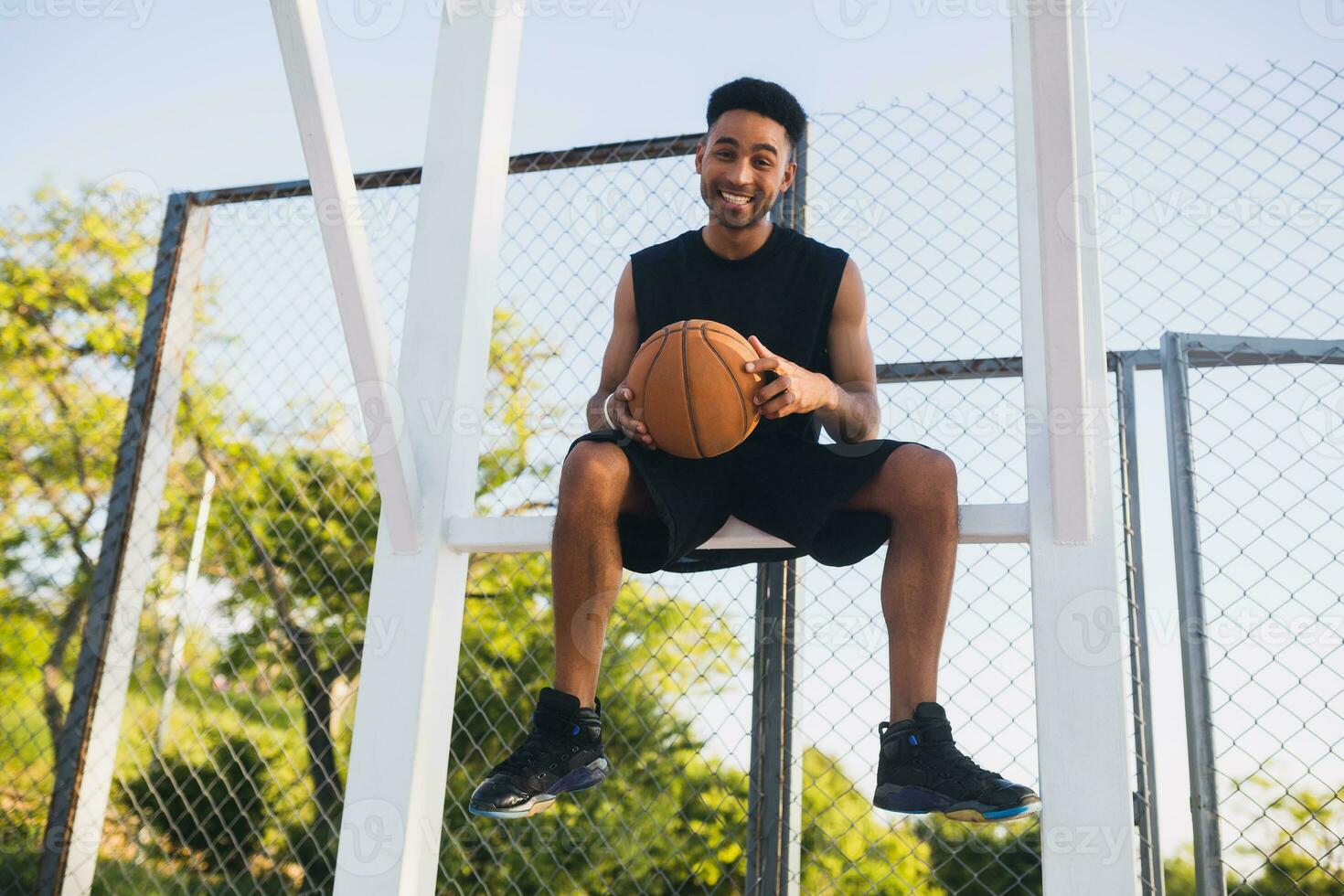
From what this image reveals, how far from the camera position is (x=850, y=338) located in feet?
6.82

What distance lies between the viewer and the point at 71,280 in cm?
486

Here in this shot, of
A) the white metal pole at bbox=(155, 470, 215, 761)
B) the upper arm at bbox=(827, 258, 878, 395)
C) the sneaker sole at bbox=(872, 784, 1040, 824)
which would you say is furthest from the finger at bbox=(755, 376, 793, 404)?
the white metal pole at bbox=(155, 470, 215, 761)

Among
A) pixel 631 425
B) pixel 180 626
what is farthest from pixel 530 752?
pixel 180 626

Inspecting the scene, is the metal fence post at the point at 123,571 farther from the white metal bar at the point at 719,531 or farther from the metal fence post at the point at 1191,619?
the metal fence post at the point at 1191,619

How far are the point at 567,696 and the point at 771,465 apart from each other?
1.76 ft

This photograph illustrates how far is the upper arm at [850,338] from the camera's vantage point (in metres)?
2.05

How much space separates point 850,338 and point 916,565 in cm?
56

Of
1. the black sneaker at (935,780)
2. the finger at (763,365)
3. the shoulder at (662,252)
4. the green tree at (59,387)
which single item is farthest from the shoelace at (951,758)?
the green tree at (59,387)

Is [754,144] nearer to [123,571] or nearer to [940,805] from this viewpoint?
[940,805]

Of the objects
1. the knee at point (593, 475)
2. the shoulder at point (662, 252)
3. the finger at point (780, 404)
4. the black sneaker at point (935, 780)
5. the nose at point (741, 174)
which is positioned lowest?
the black sneaker at point (935, 780)

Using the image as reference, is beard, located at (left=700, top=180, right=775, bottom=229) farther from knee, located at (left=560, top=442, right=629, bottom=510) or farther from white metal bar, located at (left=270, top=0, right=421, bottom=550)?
white metal bar, located at (left=270, top=0, right=421, bottom=550)

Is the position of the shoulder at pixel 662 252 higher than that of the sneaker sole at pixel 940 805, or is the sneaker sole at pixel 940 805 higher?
the shoulder at pixel 662 252

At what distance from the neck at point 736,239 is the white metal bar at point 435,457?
469 mm

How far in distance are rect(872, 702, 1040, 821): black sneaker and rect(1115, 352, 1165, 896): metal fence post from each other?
1029 mm
